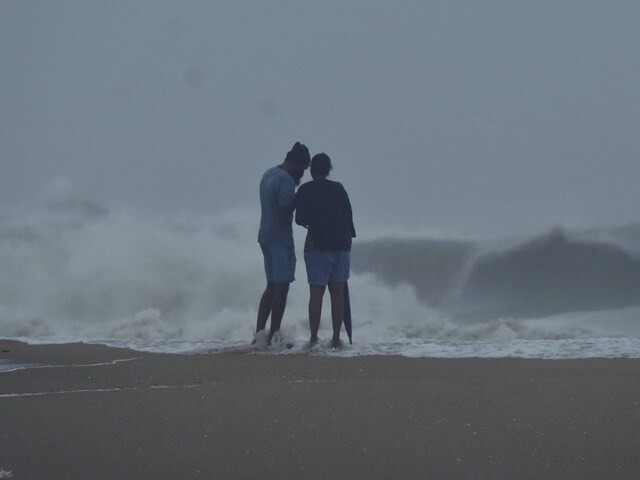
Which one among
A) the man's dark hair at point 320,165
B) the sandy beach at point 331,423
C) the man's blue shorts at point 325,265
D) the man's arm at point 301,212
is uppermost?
the man's dark hair at point 320,165

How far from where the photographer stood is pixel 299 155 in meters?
7.96

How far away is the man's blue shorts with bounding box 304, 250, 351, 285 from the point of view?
7586 millimetres

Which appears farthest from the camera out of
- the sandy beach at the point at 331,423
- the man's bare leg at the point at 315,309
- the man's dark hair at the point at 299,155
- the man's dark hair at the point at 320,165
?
the man's dark hair at the point at 299,155

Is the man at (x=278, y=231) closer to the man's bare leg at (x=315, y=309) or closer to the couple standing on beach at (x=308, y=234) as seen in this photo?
the couple standing on beach at (x=308, y=234)

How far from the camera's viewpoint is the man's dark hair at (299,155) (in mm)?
7961

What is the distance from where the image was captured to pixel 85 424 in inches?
165

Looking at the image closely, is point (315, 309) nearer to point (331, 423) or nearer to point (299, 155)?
point (299, 155)

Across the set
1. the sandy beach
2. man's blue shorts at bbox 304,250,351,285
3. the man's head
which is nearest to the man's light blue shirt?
the man's head

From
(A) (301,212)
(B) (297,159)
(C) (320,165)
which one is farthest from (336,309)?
(B) (297,159)

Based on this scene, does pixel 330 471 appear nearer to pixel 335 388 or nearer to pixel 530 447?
pixel 530 447

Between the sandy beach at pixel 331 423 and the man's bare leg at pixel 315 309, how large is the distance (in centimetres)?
154

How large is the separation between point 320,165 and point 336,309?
1190mm

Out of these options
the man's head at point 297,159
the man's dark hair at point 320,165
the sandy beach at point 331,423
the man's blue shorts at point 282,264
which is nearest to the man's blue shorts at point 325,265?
the man's blue shorts at point 282,264

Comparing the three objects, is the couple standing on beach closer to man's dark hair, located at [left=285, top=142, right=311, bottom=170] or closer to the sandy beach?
man's dark hair, located at [left=285, top=142, right=311, bottom=170]
